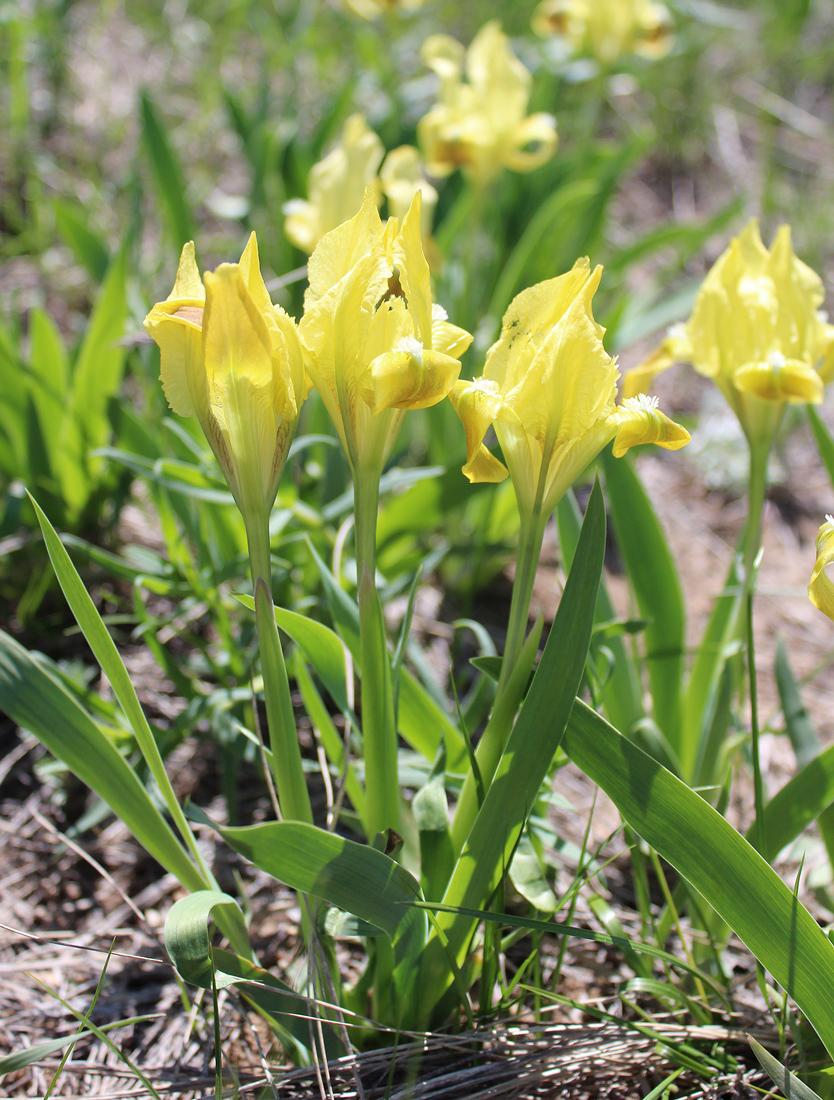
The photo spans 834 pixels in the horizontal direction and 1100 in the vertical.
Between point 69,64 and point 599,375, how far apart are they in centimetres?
328

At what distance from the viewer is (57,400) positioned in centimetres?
153

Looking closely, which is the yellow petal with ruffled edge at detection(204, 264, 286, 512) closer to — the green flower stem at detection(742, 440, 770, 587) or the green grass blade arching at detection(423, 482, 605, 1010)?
the green grass blade arching at detection(423, 482, 605, 1010)

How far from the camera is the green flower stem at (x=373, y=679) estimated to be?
74 cm

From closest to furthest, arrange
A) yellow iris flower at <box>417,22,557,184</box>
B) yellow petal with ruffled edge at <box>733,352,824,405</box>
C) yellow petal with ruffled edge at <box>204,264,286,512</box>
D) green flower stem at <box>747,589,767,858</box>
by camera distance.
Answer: yellow petal with ruffled edge at <box>204,264,286,512</box> < green flower stem at <box>747,589,767,858</box> < yellow petal with ruffled edge at <box>733,352,824,405</box> < yellow iris flower at <box>417,22,557,184</box>

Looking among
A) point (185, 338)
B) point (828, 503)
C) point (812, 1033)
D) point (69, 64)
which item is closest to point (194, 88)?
point (69, 64)

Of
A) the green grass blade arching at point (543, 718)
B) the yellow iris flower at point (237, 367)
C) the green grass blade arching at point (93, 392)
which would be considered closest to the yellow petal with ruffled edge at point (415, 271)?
the yellow iris flower at point (237, 367)

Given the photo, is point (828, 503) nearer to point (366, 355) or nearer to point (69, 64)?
point (366, 355)

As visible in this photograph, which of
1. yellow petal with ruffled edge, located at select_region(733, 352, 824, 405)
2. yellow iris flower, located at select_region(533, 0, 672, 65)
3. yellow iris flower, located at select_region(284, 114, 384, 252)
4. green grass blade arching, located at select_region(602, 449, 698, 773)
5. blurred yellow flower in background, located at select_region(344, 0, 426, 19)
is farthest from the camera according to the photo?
blurred yellow flower in background, located at select_region(344, 0, 426, 19)

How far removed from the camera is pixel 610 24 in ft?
7.18

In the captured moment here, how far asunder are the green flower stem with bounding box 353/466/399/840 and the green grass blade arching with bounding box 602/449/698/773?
0.52 metres

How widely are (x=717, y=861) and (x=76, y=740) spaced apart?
2.08 feet

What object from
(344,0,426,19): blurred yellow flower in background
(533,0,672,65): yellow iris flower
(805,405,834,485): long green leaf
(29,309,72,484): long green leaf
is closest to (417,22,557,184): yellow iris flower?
(533,0,672,65): yellow iris flower

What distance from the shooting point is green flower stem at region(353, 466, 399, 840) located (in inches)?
29.2

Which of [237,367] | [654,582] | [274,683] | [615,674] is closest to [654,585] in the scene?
[654,582]
